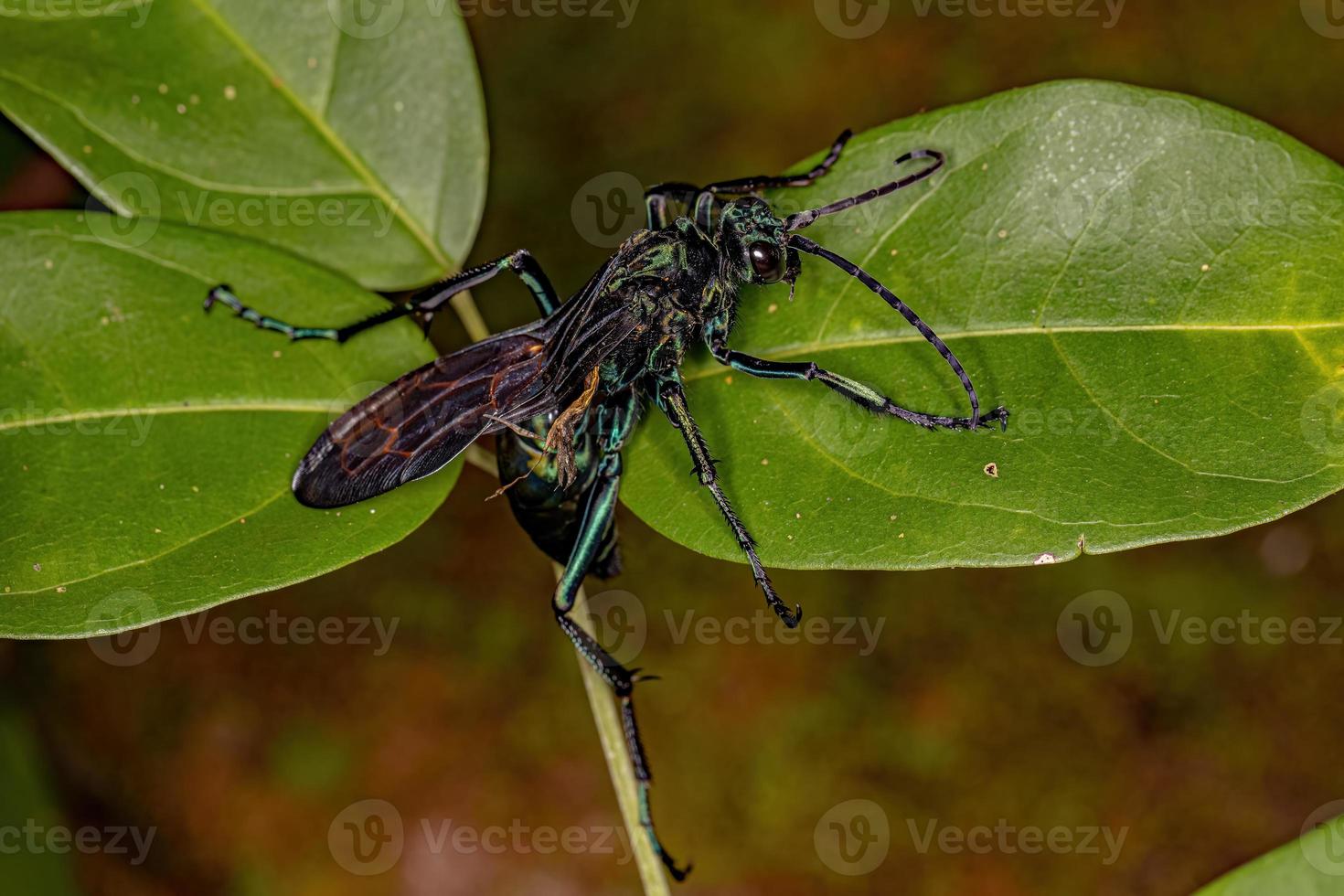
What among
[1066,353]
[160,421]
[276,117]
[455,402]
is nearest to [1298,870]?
[1066,353]

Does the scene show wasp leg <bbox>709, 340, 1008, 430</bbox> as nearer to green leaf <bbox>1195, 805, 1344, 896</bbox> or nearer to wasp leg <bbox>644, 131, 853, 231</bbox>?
wasp leg <bbox>644, 131, 853, 231</bbox>

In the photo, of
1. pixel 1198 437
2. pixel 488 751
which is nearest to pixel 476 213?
pixel 1198 437

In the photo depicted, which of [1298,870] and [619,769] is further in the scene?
[619,769]

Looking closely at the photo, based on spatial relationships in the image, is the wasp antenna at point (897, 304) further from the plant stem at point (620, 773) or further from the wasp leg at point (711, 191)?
the plant stem at point (620, 773)

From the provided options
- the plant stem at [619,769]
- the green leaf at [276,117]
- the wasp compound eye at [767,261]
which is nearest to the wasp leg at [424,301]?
the green leaf at [276,117]

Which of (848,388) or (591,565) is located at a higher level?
(848,388)

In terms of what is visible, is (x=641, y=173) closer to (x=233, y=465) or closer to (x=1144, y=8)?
(x=1144, y=8)

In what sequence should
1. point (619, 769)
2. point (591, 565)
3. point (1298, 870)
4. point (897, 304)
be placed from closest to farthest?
point (1298, 870) < point (897, 304) < point (619, 769) < point (591, 565)

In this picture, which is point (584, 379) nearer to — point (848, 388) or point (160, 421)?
point (848, 388)
